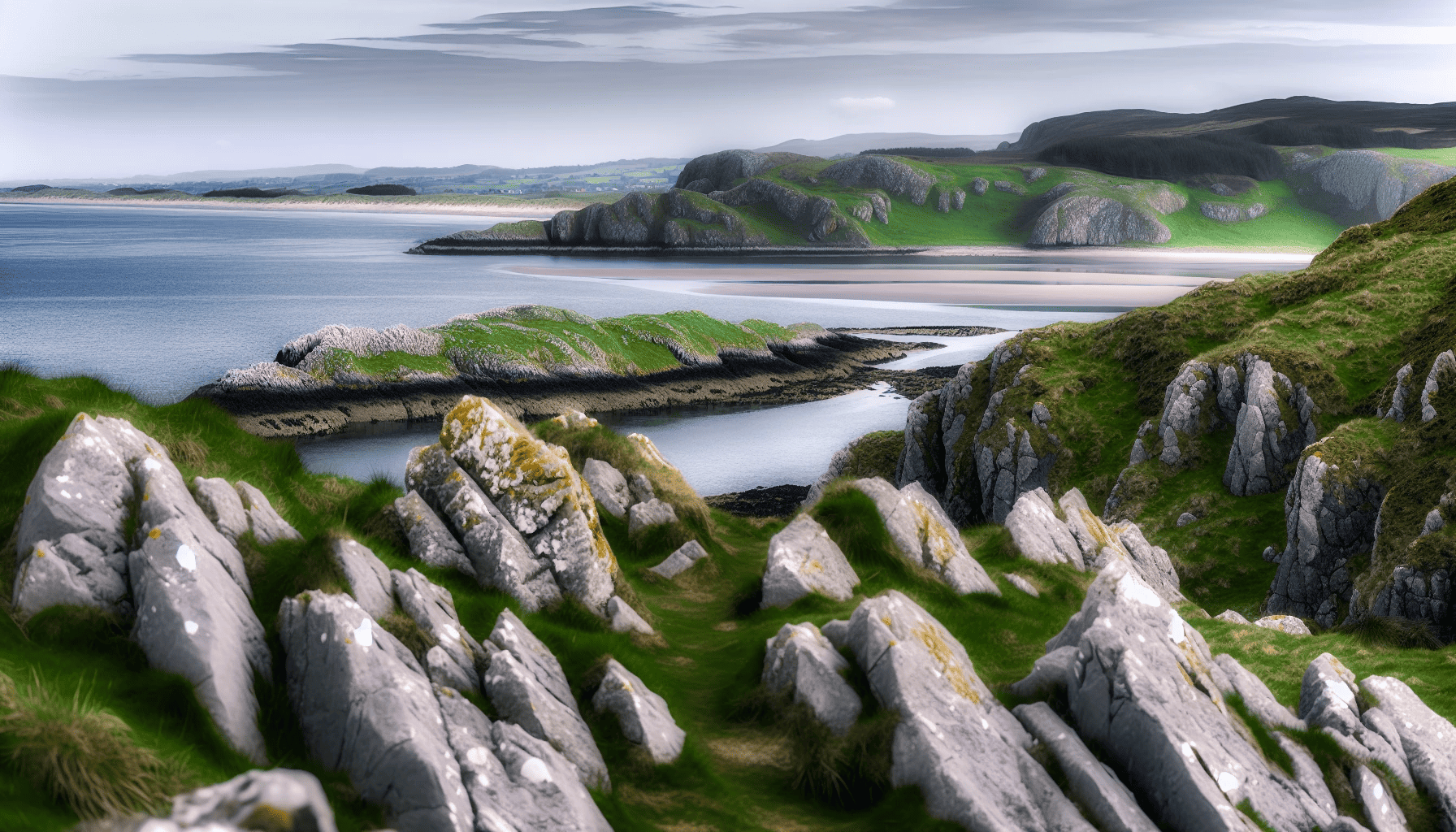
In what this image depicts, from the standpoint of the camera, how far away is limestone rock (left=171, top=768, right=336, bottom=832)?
158 inches

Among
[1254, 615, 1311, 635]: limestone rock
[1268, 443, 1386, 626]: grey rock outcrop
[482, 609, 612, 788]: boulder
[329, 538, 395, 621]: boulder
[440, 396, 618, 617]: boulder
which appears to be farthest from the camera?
[1268, 443, 1386, 626]: grey rock outcrop

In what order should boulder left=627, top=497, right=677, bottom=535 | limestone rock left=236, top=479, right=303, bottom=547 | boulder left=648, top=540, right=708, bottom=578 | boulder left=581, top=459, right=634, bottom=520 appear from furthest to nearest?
boulder left=581, top=459, right=634, bottom=520, boulder left=627, top=497, right=677, bottom=535, boulder left=648, top=540, right=708, bottom=578, limestone rock left=236, top=479, right=303, bottom=547

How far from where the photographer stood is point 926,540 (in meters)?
21.3

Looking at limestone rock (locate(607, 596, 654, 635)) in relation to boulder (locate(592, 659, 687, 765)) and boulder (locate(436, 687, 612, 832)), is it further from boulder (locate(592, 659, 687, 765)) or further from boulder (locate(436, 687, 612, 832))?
boulder (locate(436, 687, 612, 832))

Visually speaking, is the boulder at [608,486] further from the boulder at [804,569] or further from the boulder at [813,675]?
the boulder at [813,675]

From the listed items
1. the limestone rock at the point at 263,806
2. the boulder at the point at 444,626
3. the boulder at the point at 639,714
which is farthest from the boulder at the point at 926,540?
the limestone rock at the point at 263,806

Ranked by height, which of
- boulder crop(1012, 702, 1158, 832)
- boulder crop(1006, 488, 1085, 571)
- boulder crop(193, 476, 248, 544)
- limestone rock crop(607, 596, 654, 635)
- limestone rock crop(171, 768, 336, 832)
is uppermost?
limestone rock crop(171, 768, 336, 832)

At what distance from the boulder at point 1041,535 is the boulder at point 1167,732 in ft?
29.9

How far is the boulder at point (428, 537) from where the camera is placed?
16047 millimetres

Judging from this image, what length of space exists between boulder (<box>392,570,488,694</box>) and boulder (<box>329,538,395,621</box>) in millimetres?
194

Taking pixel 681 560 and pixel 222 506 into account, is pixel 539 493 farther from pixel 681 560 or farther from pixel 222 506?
pixel 222 506

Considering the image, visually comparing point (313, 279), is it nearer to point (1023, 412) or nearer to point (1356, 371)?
point (1023, 412)

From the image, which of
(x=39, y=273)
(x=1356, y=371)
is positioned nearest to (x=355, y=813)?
(x=1356, y=371)

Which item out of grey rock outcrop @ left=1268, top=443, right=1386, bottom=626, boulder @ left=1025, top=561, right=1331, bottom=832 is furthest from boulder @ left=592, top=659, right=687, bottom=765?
grey rock outcrop @ left=1268, top=443, right=1386, bottom=626
